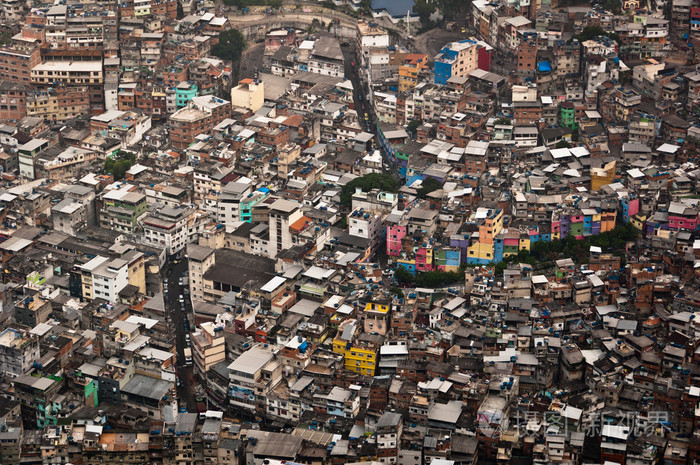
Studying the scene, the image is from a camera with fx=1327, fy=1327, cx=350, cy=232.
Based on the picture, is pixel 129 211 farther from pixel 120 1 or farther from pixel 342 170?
pixel 120 1

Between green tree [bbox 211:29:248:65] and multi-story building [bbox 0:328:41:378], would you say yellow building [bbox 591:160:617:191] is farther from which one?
multi-story building [bbox 0:328:41:378]

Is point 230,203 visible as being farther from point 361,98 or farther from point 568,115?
point 568,115

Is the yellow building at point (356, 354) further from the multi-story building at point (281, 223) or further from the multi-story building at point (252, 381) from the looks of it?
the multi-story building at point (281, 223)

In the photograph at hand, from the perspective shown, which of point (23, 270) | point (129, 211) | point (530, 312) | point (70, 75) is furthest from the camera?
point (70, 75)

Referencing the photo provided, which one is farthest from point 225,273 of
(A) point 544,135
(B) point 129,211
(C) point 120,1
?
(C) point 120,1

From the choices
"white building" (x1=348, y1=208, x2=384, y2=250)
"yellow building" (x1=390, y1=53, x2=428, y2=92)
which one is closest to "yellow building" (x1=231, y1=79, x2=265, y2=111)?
"yellow building" (x1=390, y1=53, x2=428, y2=92)

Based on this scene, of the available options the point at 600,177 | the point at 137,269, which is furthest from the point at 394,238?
the point at 137,269

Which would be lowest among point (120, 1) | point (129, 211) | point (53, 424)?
point (53, 424)
